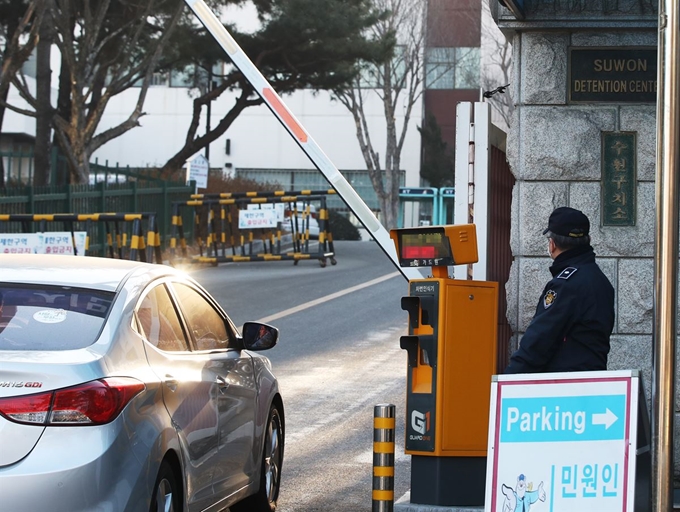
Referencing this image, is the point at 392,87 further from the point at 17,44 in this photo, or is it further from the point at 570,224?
the point at 570,224

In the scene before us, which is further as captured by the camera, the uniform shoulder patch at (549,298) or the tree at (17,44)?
the tree at (17,44)

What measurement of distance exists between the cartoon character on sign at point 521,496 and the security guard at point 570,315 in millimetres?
907

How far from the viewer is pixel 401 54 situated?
4684cm

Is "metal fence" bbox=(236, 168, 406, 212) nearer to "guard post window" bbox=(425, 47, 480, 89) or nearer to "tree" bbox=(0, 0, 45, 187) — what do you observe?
"guard post window" bbox=(425, 47, 480, 89)

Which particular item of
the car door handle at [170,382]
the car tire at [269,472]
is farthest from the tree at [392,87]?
the car door handle at [170,382]

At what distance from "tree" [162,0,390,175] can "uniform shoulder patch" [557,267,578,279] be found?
88.5 feet

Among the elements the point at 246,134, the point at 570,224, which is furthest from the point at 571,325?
→ the point at 246,134

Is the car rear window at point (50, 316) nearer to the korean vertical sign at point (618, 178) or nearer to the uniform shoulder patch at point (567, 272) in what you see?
the uniform shoulder patch at point (567, 272)

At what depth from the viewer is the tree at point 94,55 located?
27.6 m

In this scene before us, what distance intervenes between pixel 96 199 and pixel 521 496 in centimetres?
2334

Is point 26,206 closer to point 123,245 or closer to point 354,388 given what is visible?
point 123,245

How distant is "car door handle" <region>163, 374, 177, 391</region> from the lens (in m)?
5.46

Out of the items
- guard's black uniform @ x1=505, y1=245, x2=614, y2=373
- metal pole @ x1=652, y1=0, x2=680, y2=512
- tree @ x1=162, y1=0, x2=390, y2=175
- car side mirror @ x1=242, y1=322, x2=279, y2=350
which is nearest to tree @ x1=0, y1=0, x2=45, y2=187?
tree @ x1=162, y1=0, x2=390, y2=175

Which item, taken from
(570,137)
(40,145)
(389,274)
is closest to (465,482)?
(570,137)
